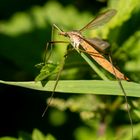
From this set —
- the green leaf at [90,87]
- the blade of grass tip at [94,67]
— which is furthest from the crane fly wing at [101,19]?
the green leaf at [90,87]

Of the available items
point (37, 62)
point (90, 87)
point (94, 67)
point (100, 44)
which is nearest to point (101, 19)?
point (100, 44)

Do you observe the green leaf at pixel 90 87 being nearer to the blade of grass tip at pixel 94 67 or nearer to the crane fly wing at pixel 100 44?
the blade of grass tip at pixel 94 67

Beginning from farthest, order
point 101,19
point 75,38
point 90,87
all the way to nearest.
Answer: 1. point 101,19
2. point 75,38
3. point 90,87

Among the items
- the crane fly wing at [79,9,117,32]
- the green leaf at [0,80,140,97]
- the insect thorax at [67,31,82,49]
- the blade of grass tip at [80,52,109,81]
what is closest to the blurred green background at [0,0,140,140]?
the crane fly wing at [79,9,117,32]

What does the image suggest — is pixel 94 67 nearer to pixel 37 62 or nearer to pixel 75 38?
pixel 75 38

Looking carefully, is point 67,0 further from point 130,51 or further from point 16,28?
point 130,51

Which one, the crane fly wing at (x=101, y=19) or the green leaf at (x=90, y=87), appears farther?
the crane fly wing at (x=101, y=19)

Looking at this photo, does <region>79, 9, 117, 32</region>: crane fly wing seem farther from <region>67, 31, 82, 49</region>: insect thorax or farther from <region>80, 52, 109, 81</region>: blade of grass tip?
<region>80, 52, 109, 81</region>: blade of grass tip

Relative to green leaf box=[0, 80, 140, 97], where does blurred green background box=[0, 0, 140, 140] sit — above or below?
below
